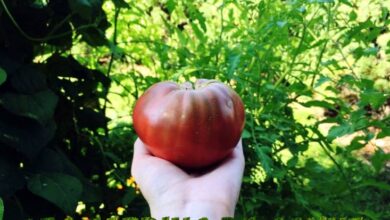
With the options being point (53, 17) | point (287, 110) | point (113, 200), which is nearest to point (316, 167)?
point (287, 110)

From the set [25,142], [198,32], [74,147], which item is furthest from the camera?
[74,147]

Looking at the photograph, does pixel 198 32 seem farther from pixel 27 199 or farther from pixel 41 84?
pixel 27 199

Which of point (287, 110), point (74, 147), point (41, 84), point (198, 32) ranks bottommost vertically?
point (74, 147)

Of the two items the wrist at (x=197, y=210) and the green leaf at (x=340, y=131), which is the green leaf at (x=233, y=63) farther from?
the wrist at (x=197, y=210)

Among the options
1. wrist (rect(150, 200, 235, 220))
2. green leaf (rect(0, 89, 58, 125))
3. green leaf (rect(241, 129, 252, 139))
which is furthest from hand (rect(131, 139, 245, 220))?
green leaf (rect(0, 89, 58, 125))

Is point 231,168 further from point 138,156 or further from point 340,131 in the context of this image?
point 340,131

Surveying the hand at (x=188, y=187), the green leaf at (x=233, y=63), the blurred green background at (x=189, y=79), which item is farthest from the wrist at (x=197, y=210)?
the green leaf at (x=233, y=63)
